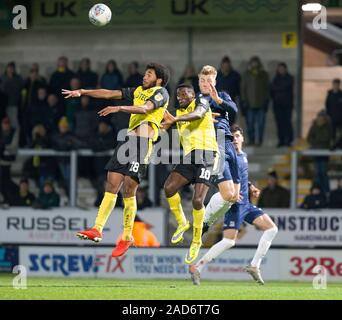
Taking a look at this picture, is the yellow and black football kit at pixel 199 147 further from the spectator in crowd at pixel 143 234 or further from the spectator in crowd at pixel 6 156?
the spectator in crowd at pixel 6 156

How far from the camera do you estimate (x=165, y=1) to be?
27016 mm

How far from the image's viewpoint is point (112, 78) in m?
26.2

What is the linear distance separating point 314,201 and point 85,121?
5352 mm

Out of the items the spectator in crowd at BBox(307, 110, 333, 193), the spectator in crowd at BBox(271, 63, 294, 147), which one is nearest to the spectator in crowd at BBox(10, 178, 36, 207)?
the spectator in crowd at BBox(271, 63, 294, 147)

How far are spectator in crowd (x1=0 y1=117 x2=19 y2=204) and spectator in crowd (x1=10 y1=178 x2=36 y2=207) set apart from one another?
0.20 m

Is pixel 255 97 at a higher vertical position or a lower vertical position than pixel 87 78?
lower

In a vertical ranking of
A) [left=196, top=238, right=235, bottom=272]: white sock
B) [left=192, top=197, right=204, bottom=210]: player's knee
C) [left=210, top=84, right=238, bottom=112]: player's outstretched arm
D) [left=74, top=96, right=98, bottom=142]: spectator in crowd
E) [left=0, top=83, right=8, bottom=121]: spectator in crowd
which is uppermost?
[left=210, top=84, right=238, bottom=112]: player's outstretched arm

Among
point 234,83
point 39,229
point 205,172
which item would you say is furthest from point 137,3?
point 205,172

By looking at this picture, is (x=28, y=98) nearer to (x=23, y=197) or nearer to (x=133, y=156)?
(x=23, y=197)

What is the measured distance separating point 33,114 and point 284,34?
6.25 metres

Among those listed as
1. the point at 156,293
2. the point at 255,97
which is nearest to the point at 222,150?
the point at 156,293

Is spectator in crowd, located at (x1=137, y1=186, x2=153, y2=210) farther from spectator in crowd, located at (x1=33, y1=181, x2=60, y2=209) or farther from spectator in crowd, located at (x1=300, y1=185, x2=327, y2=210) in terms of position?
spectator in crowd, located at (x1=300, y1=185, x2=327, y2=210)

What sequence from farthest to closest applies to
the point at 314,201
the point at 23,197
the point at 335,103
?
1. the point at 335,103
2. the point at 23,197
3. the point at 314,201

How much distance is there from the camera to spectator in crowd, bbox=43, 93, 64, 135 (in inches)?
1028
